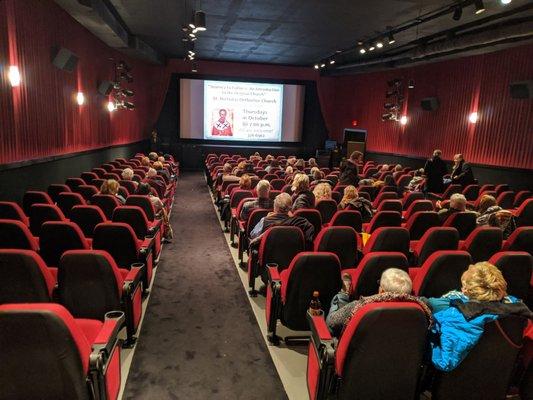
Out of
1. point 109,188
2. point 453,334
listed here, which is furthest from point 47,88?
point 453,334

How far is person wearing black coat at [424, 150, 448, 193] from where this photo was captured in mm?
8297

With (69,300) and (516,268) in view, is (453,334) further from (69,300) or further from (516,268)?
(69,300)

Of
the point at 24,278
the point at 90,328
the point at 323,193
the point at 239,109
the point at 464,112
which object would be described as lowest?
the point at 90,328

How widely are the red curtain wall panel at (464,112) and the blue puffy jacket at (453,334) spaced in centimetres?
862

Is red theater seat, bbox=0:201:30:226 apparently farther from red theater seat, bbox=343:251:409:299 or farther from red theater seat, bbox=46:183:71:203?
red theater seat, bbox=343:251:409:299

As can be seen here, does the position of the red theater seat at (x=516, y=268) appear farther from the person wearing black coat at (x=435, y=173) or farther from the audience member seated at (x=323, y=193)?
the person wearing black coat at (x=435, y=173)

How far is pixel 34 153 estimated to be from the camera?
7.20m

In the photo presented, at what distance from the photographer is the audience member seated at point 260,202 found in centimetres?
530

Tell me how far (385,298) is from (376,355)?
301 millimetres

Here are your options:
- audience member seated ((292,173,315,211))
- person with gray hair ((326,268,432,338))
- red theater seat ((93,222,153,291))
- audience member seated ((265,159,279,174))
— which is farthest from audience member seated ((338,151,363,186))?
person with gray hair ((326,268,432,338))

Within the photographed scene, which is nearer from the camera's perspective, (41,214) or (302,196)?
(41,214)

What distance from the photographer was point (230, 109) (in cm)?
1678

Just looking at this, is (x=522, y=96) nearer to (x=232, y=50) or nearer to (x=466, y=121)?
(x=466, y=121)

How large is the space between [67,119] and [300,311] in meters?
7.93
